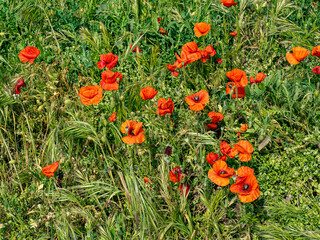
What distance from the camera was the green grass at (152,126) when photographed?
2.02m

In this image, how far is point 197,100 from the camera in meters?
2.12

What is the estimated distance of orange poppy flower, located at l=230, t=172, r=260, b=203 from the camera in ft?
5.78

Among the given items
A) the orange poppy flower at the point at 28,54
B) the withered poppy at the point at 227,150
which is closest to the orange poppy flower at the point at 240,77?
the withered poppy at the point at 227,150

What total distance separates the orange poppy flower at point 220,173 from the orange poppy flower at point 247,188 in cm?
6

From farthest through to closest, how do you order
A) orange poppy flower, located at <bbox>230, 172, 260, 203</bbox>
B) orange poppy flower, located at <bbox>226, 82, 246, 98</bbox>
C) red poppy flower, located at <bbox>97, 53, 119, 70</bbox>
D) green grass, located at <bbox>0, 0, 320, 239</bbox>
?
red poppy flower, located at <bbox>97, 53, 119, 70</bbox> < orange poppy flower, located at <bbox>226, 82, 246, 98</bbox> < green grass, located at <bbox>0, 0, 320, 239</bbox> < orange poppy flower, located at <bbox>230, 172, 260, 203</bbox>

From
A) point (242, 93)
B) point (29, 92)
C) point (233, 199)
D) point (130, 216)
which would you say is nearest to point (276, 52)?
point (242, 93)

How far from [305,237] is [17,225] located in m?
1.76

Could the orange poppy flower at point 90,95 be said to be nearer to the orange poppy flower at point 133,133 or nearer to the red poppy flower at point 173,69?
the orange poppy flower at point 133,133

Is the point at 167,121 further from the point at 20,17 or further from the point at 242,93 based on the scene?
the point at 20,17

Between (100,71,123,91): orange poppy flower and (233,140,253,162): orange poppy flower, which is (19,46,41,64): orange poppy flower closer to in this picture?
(100,71,123,91): orange poppy flower

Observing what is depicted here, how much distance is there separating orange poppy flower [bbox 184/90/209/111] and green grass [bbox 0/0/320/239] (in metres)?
0.13

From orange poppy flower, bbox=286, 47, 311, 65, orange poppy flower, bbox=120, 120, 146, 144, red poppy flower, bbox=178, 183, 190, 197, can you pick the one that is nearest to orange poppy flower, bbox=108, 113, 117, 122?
orange poppy flower, bbox=120, 120, 146, 144

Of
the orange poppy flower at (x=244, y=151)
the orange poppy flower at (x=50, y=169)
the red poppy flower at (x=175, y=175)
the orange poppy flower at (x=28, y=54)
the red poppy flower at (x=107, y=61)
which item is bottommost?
the red poppy flower at (x=175, y=175)

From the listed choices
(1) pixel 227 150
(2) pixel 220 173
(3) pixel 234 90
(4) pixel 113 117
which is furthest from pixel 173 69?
(2) pixel 220 173
